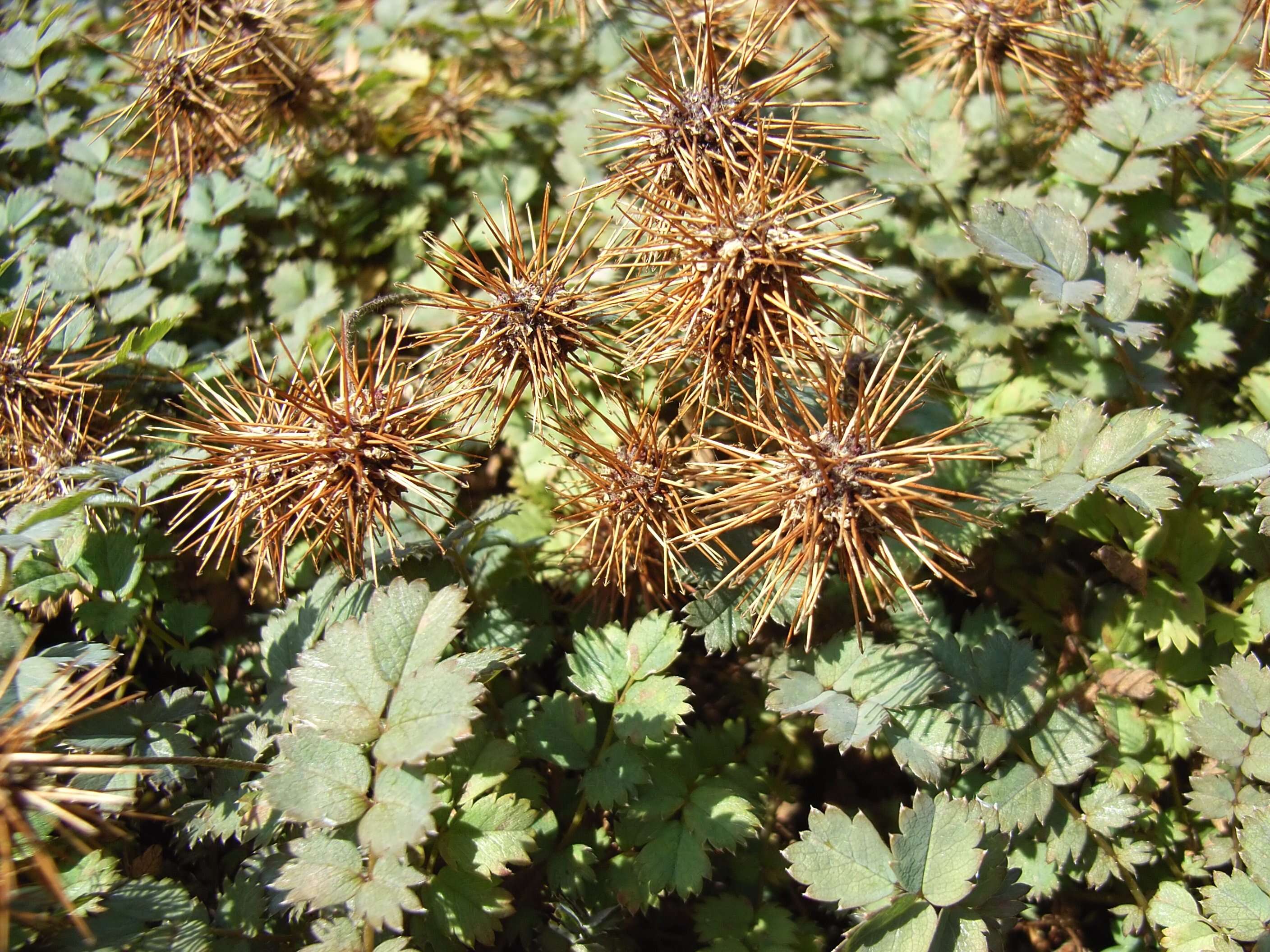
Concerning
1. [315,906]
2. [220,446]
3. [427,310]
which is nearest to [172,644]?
[220,446]

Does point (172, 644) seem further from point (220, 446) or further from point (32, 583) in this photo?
point (220, 446)

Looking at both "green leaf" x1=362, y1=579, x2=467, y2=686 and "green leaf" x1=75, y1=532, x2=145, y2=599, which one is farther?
"green leaf" x1=75, y1=532, x2=145, y2=599

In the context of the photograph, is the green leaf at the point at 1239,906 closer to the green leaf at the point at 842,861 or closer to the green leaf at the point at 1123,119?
the green leaf at the point at 842,861

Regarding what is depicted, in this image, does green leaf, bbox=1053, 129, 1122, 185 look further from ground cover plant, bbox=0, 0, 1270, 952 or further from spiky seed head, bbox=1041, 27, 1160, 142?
spiky seed head, bbox=1041, 27, 1160, 142

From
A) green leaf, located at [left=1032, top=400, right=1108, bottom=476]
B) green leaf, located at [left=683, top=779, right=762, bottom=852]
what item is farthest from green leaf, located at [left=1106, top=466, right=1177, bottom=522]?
green leaf, located at [left=683, top=779, right=762, bottom=852]

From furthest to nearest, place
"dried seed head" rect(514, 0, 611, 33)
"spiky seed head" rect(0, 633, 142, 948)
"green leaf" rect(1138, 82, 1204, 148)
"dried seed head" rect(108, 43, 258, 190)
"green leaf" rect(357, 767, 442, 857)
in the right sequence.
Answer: "dried seed head" rect(514, 0, 611, 33)
"dried seed head" rect(108, 43, 258, 190)
"green leaf" rect(1138, 82, 1204, 148)
"green leaf" rect(357, 767, 442, 857)
"spiky seed head" rect(0, 633, 142, 948)

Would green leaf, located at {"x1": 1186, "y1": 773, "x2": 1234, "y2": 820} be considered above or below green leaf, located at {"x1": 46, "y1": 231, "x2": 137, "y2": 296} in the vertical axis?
below

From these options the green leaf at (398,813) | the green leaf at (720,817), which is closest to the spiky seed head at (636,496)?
A: the green leaf at (720,817)
